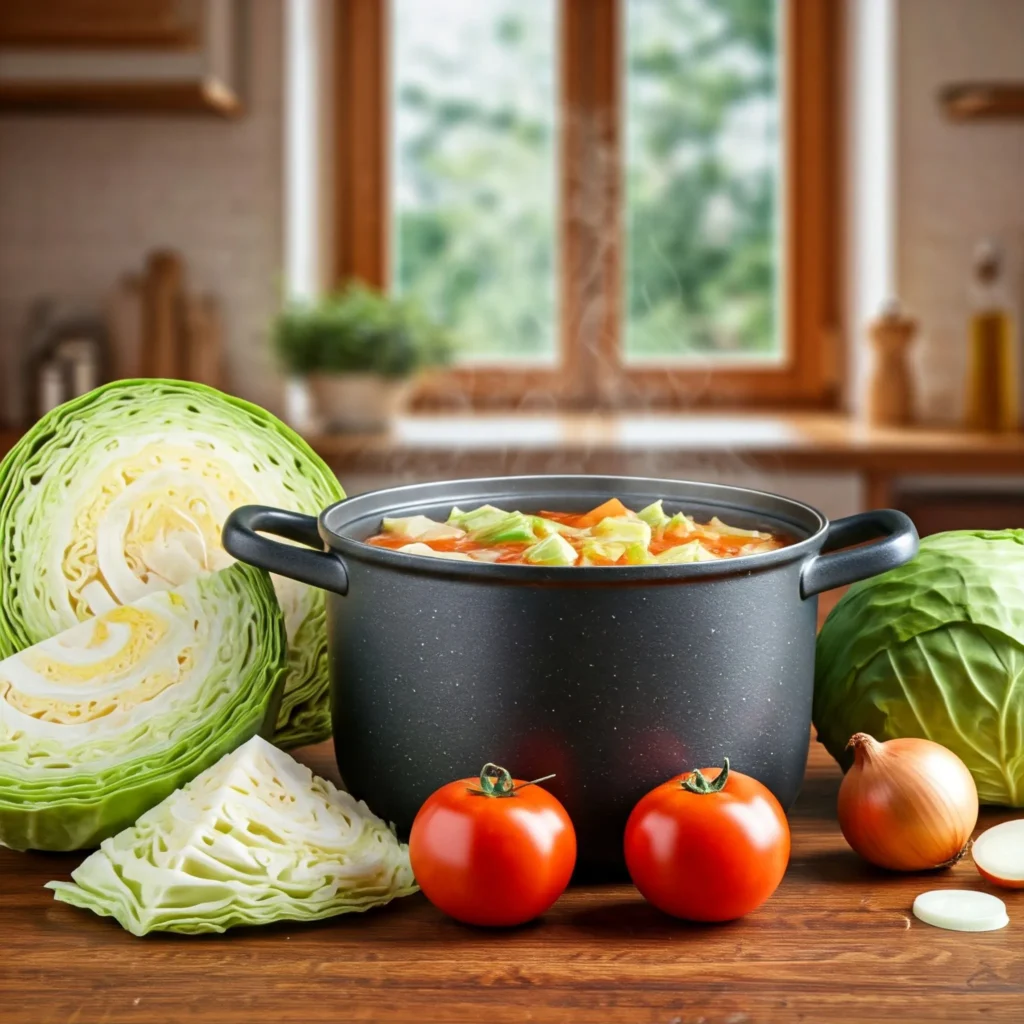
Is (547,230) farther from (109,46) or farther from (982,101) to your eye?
(109,46)

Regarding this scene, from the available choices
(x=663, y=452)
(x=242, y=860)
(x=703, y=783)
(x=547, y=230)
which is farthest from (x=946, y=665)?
(x=547, y=230)

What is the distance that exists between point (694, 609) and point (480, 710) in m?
0.14

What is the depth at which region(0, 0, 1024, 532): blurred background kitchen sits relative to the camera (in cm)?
312

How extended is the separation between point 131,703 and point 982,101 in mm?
3034

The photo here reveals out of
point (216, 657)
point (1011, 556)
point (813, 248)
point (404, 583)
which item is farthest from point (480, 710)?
point (813, 248)

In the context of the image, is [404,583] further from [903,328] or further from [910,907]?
[903,328]

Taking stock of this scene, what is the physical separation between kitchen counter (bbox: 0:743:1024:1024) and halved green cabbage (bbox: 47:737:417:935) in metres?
0.01

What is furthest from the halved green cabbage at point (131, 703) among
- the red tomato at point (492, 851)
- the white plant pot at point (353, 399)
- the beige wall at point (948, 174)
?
the beige wall at point (948, 174)

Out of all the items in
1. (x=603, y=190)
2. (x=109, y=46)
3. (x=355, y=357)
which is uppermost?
(x=109, y=46)

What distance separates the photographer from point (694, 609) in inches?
31.3

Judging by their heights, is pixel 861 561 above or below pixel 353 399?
below

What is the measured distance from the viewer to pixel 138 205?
3.63 meters

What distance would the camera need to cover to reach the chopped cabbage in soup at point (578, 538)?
88 cm

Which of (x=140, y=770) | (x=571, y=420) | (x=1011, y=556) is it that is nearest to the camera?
(x=140, y=770)
